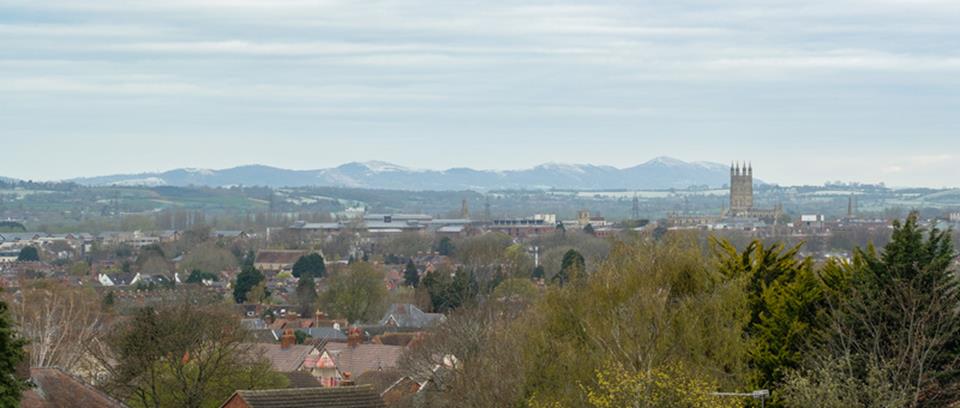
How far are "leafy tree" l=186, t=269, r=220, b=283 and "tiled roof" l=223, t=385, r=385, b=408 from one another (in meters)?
75.3

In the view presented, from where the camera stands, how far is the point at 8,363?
2536 centimetres

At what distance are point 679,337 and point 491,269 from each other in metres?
72.9

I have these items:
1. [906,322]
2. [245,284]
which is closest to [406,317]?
[245,284]

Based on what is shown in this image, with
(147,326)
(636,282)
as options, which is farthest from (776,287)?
(147,326)

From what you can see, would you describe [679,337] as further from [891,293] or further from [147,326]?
[147,326]

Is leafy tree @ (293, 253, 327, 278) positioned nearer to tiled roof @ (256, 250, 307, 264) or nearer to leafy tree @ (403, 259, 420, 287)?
leafy tree @ (403, 259, 420, 287)

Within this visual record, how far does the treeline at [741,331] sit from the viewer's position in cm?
2736

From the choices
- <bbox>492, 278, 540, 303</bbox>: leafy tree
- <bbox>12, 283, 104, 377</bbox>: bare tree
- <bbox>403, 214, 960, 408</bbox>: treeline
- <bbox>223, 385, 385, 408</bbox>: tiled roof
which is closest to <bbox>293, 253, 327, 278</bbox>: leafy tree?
<bbox>492, 278, 540, 303</bbox>: leafy tree

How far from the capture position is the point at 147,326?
138 ft

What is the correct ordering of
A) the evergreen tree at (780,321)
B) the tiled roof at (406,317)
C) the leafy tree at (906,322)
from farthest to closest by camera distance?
1. the tiled roof at (406,317)
2. the evergreen tree at (780,321)
3. the leafy tree at (906,322)

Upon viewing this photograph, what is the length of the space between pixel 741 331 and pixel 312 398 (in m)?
7.50

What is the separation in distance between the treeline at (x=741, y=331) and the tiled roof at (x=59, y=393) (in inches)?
267

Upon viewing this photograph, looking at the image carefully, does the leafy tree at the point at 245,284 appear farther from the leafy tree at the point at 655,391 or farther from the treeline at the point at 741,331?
the leafy tree at the point at 655,391

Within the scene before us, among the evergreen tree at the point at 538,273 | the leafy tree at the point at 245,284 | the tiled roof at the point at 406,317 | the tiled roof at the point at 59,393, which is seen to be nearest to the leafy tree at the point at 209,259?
the evergreen tree at the point at 538,273
